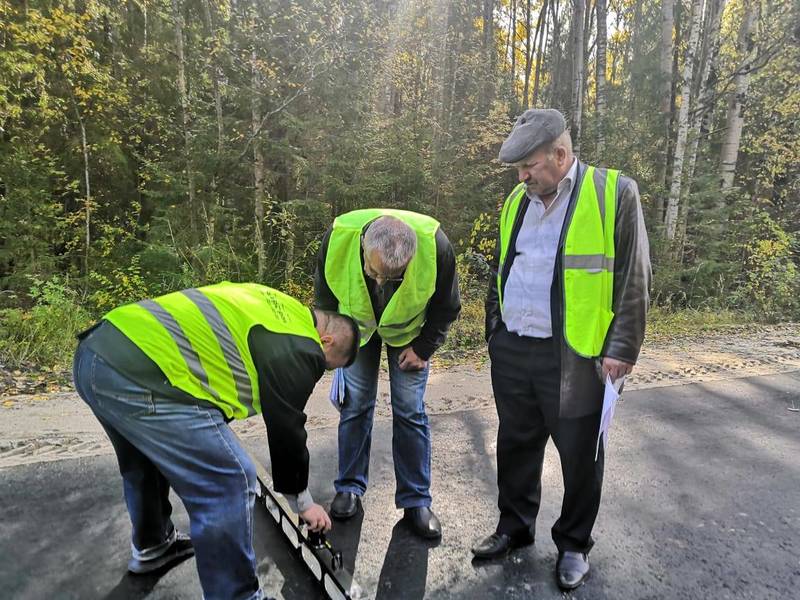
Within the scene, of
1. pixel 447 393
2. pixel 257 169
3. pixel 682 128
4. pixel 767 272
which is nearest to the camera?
pixel 447 393

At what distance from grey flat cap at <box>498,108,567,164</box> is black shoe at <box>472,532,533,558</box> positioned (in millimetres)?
1713

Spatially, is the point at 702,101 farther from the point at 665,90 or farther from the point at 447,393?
the point at 447,393

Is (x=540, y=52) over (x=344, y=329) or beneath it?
over

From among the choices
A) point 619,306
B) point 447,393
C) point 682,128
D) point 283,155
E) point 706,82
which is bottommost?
point 447,393

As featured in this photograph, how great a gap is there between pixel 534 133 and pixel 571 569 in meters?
1.84

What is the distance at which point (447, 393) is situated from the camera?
462cm

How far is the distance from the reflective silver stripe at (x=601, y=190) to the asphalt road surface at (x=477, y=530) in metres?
1.58

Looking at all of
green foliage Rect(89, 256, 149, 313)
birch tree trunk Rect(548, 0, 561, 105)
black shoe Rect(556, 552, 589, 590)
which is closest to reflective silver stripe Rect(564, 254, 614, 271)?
black shoe Rect(556, 552, 589, 590)

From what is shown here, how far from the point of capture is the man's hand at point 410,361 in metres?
2.55

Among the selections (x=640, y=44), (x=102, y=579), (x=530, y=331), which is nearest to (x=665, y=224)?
(x=640, y=44)

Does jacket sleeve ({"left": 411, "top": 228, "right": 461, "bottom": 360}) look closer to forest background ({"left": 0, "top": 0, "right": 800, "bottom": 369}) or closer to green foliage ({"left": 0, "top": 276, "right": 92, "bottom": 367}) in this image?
green foliage ({"left": 0, "top": 276, "right": 92, "bottom": 367})

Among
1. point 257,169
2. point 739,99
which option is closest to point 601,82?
point 739,99

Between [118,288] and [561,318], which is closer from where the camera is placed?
[561,318]

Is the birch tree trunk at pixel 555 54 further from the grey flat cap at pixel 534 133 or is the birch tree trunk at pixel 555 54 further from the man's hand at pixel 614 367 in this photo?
the man's hand at pixel 614 367
